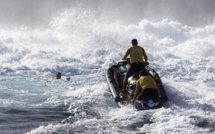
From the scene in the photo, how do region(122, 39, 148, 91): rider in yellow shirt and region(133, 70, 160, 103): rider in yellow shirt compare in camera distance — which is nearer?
region(133, 70, 160, 103): rider in yellow shirt

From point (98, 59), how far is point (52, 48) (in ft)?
22.7

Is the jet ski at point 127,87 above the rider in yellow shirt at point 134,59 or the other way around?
the other way around

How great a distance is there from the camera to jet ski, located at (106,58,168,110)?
9.55 metres

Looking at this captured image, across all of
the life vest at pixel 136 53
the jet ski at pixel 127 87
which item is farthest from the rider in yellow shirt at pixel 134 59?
the jet ski at pixel 127 87

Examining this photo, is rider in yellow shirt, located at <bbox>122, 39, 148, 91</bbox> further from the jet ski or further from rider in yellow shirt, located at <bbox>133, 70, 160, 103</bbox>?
rider in yellow shirt, located at <bbox>133, 70, 160, 103</bbox>

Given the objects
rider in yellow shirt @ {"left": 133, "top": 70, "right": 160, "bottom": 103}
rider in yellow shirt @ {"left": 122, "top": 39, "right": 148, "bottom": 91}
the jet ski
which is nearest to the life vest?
rider in yellow shirt @ {"left": 122, "top": 39, "right": 148, "bottom": 91}

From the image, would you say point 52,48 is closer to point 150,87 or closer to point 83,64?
point 83,64

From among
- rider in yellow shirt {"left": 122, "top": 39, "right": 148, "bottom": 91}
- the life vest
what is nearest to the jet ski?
rider in yellow shirt {"left": 122, "top": 39, "right": 148, "bottom": 91}

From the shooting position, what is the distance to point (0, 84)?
1557 centimetres

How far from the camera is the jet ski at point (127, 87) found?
955 centimetres

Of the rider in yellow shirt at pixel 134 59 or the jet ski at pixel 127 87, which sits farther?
the rider in yellow shirt at pixel 134 59

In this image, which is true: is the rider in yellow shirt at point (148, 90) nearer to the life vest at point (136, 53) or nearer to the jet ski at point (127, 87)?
the jet ski at point (127, 87)

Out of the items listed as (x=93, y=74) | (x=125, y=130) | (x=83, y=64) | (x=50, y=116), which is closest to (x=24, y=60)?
(x=83, y=64)

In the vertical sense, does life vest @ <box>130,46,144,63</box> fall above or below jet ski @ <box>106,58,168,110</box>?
above
